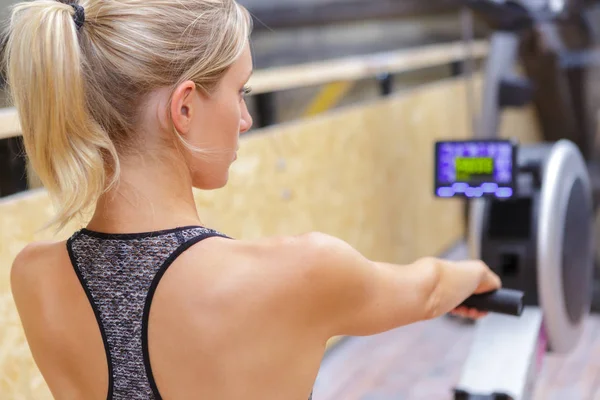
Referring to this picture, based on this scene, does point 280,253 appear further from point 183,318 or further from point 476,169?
point 476,169

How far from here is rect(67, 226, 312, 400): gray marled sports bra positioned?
2.90 ft

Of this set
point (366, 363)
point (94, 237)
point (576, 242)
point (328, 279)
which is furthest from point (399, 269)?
point (366, 363)

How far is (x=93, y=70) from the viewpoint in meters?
0.89

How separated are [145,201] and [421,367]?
2.30m

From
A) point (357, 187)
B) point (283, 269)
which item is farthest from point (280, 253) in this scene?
point (357, 187)

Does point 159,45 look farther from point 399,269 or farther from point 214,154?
point 399,269

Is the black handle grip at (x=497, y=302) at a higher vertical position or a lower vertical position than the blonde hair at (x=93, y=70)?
lower

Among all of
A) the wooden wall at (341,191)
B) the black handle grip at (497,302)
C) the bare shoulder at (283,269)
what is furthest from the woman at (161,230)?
the wooden wall at (341,191)

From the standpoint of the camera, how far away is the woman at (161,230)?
34.2 inches

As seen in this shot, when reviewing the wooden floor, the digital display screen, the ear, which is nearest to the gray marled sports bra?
the ear

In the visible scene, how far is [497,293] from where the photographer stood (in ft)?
4.34

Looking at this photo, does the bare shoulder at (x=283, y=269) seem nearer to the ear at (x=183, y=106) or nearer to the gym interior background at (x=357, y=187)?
the ear at (x=183, y=106)

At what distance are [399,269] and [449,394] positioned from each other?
190cm

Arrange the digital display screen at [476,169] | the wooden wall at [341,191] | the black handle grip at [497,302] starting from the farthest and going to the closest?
the digital display screen at [476,169]
the wooden wall at [341,191]
the black handle grip at [497,302]
